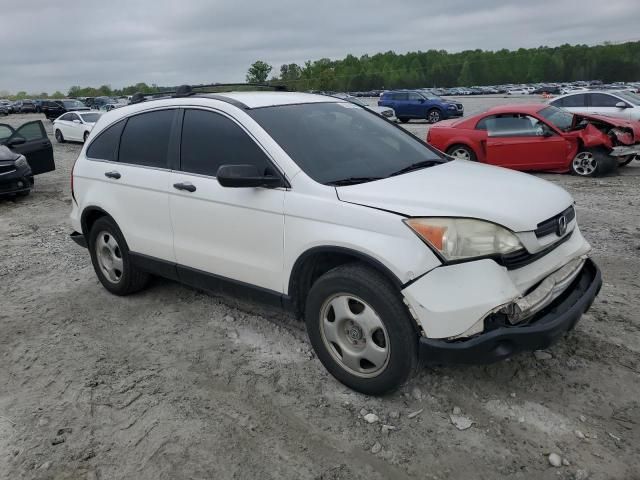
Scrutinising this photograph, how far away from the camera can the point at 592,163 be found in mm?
10430

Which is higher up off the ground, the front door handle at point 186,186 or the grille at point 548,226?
the front door handle at point 186,186

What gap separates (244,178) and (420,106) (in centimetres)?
2664

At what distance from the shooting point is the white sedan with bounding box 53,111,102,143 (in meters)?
21.8

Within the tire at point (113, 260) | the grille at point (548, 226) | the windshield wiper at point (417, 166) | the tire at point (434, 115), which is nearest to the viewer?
the grille at point (548, 226)

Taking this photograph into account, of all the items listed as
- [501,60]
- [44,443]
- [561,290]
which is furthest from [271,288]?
[501,60]

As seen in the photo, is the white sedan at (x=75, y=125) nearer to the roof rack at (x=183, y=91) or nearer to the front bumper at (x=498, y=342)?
the roof rack at (x=183, y=91)

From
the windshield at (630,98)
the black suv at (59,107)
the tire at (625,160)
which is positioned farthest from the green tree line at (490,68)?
the tire at (625,160)

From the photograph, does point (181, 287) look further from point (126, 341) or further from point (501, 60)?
point (501, 60)

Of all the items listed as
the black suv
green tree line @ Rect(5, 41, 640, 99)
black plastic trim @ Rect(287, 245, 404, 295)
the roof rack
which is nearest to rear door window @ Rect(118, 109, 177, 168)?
the roof rack

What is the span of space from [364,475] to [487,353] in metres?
0.88

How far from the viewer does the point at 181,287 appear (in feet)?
17.2

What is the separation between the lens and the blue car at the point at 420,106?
27953 millimetres

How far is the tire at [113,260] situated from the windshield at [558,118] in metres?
8.71

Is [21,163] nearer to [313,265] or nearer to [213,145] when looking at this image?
[213,145]
